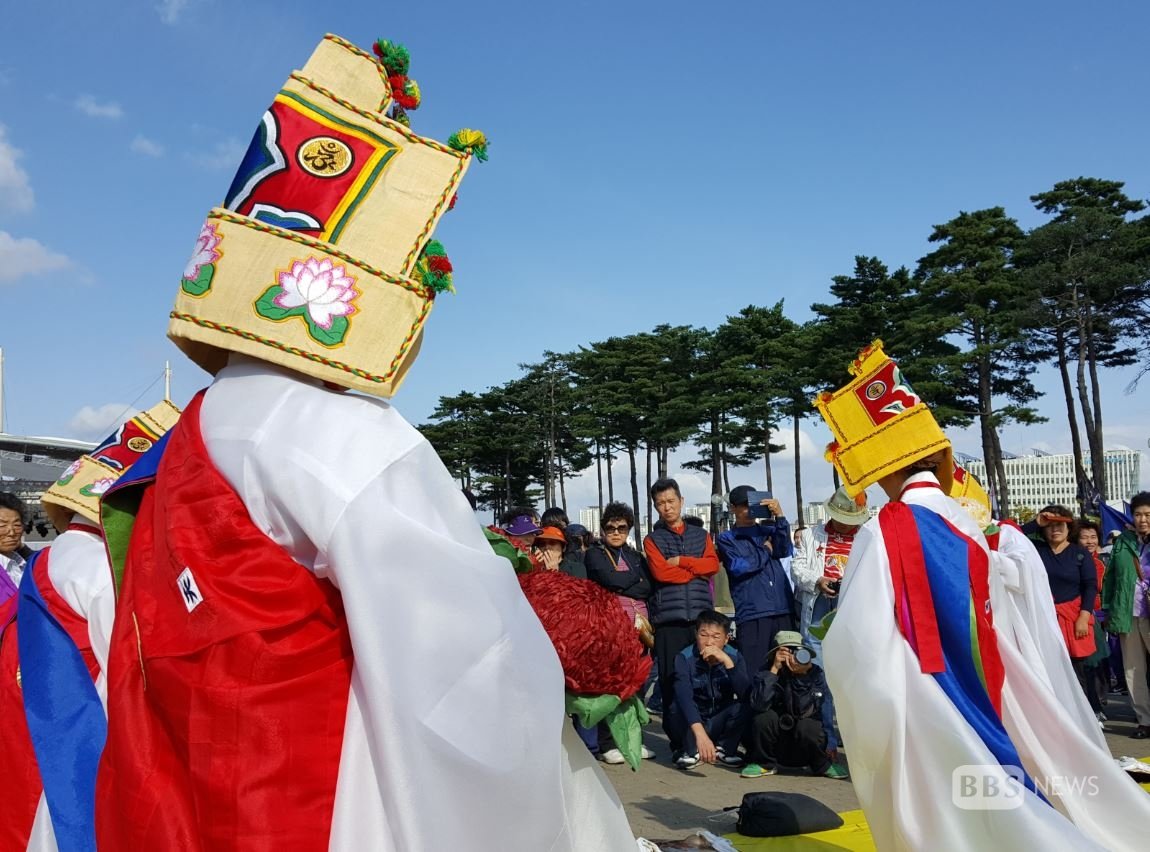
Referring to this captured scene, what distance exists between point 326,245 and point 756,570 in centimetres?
639

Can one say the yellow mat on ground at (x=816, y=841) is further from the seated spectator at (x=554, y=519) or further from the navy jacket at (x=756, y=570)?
the seated spectator at (x=554, y=519)

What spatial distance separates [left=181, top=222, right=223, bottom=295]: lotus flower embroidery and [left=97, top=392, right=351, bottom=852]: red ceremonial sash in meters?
0.32

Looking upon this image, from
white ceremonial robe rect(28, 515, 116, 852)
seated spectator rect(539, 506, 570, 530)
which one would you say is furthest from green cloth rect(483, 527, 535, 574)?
seated spectator rect(539, 506, 570, 530)

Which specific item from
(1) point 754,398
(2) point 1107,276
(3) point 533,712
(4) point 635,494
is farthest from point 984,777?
(4) point 635,494

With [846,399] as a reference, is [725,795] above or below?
below

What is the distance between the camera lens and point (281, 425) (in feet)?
5.11

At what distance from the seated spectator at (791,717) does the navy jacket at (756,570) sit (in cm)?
79

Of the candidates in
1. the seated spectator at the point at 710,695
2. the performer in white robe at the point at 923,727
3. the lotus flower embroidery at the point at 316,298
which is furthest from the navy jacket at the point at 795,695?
the lotus flower embroidery at the point at 316,298

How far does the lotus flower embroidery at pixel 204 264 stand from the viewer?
5.55ft

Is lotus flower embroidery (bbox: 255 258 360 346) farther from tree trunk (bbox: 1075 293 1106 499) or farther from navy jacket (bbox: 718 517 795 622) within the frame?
tree trunk (bbox: 1075 293 1106 499)

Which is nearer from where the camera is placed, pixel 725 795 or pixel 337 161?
pixel 337 161

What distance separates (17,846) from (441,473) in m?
2.07

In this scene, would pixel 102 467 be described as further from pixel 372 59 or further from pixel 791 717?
pixel 791 717

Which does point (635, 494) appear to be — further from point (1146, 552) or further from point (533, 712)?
point (533, 712)
